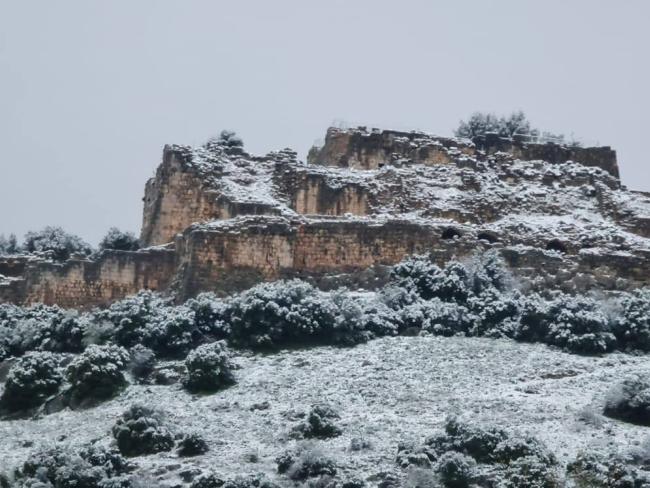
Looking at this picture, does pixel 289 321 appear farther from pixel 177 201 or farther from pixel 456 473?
pixel 456 473

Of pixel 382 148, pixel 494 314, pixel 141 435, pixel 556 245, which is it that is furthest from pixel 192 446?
pixel 382 148

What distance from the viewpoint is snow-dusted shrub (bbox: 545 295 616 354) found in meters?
44.2

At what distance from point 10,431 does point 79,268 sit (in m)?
9.55

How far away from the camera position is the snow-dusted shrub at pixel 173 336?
4459 cm

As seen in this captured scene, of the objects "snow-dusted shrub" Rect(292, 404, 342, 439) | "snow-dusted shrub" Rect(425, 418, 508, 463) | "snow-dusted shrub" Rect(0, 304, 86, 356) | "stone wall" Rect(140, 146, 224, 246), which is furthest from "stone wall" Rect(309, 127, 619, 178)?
"snow-dusted shrub" Rect(425, 418, 508, 463)

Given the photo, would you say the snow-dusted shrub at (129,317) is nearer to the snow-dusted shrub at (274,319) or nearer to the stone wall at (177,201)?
the snow-dusted shrub at (274,319)

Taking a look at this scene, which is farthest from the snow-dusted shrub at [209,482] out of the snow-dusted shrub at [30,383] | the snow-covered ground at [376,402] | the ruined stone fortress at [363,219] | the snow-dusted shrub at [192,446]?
the ruined stone fortress at [363,219]

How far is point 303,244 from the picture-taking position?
49.3 metres

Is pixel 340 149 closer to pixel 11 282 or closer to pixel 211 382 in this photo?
pixel 11 282

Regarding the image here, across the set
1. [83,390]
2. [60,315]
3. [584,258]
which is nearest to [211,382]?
[83,390]

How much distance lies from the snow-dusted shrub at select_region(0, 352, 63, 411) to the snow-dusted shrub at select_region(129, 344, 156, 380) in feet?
5.77

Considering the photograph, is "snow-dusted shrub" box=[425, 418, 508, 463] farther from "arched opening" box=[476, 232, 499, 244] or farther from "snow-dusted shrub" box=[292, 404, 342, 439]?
"arched opening" box=[476, 232, 499, 244]

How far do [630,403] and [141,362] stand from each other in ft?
38.9

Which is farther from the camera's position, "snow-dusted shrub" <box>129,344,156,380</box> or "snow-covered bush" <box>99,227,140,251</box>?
"snow-covered bush" <box>99,227,140,251</box>
